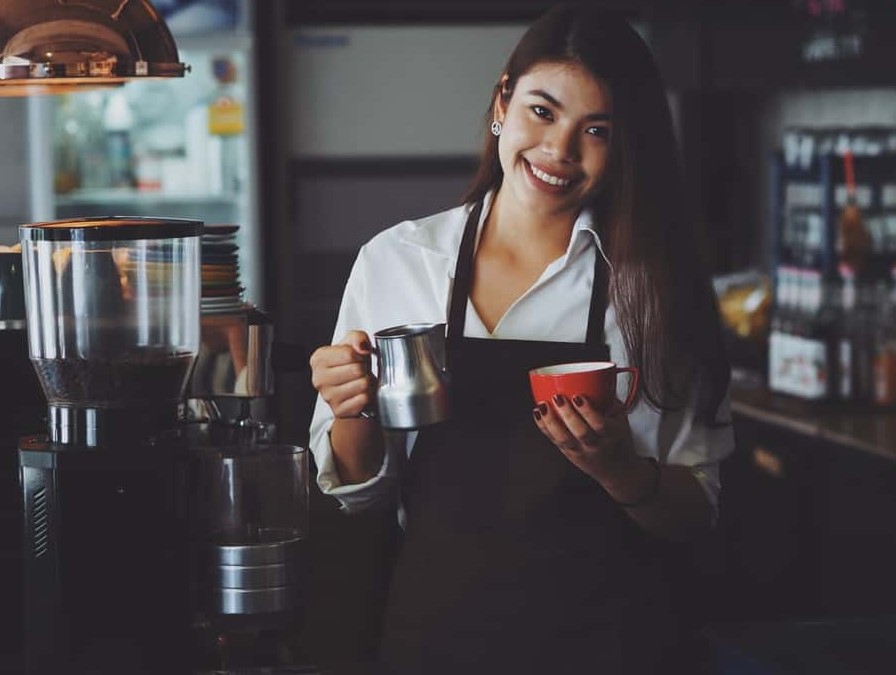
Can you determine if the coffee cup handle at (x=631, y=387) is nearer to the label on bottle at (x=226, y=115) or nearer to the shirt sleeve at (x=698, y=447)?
the shirt sleeve at (x=698, y=447)

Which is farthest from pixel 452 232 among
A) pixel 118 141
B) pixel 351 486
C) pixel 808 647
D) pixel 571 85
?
pixel 118 141

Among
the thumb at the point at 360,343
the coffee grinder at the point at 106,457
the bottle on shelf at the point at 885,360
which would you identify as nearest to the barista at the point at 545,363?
the thumb at the point at 360,343

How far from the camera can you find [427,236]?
1.92 meters

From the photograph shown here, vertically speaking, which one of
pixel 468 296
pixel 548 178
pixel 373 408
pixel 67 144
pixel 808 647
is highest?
pixel 67 144

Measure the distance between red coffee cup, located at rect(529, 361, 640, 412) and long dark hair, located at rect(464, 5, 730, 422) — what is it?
0.78ft

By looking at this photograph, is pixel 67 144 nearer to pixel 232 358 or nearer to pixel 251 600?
pixel 232 358

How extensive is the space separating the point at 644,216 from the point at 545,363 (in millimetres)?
221

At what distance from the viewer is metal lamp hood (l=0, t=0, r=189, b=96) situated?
5.24ft

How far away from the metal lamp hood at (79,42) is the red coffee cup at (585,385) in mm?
544

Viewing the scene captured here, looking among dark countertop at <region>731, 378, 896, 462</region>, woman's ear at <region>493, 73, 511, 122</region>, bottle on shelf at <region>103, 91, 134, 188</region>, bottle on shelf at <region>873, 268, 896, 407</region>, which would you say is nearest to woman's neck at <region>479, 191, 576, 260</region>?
woman's ear at <region>493, 73, 511, 122</region>

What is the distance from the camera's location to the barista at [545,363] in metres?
1.81

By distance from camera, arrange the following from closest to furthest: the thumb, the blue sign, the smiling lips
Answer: the thumb → the smiling lips → the blue sign

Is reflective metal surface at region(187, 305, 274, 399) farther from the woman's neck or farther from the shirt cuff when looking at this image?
the woman's neck

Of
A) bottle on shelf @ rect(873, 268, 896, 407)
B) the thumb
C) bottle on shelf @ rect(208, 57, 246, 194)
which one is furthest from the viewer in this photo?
bottle on shelf @ rect(208, 57, 246, 194)
